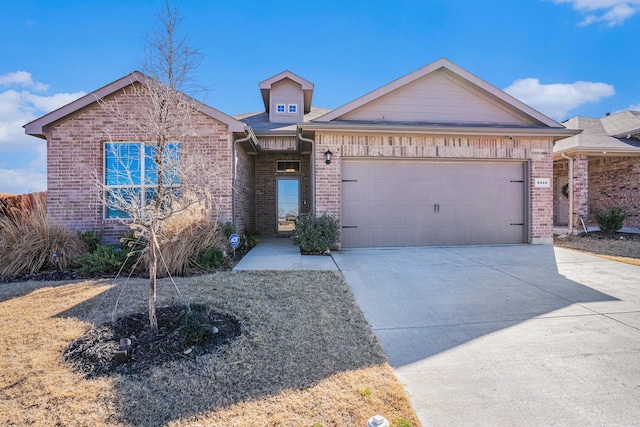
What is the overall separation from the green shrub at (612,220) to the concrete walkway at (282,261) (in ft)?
32.9

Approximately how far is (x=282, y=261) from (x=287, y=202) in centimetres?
578

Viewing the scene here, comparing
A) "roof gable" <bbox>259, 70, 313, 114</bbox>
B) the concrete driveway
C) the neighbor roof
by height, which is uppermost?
"roof gable" <bbox>259, 70, 313, 114</bbox>

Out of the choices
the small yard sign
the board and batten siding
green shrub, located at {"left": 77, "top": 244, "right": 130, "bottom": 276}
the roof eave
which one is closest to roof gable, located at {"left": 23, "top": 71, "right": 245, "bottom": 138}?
the roof eave

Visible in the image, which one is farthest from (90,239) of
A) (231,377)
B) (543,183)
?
(543,183)

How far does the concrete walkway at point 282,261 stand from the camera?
6164 millimetres

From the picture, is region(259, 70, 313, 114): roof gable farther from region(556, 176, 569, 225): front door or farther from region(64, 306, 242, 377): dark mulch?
region(556, 176, 569, 225): front door

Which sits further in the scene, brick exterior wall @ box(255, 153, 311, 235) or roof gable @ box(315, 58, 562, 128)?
brick exterior wall @ box(255, 153, 311, 235)

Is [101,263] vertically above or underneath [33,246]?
underneath

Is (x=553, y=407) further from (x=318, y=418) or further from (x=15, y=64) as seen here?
(x=15, y=64)

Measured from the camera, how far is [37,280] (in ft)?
18.7

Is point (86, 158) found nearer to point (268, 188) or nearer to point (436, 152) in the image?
point (268, 188)

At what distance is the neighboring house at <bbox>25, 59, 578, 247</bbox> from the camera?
791cm

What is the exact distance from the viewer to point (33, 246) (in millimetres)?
6207

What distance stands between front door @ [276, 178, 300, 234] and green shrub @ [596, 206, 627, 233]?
10566 mm
